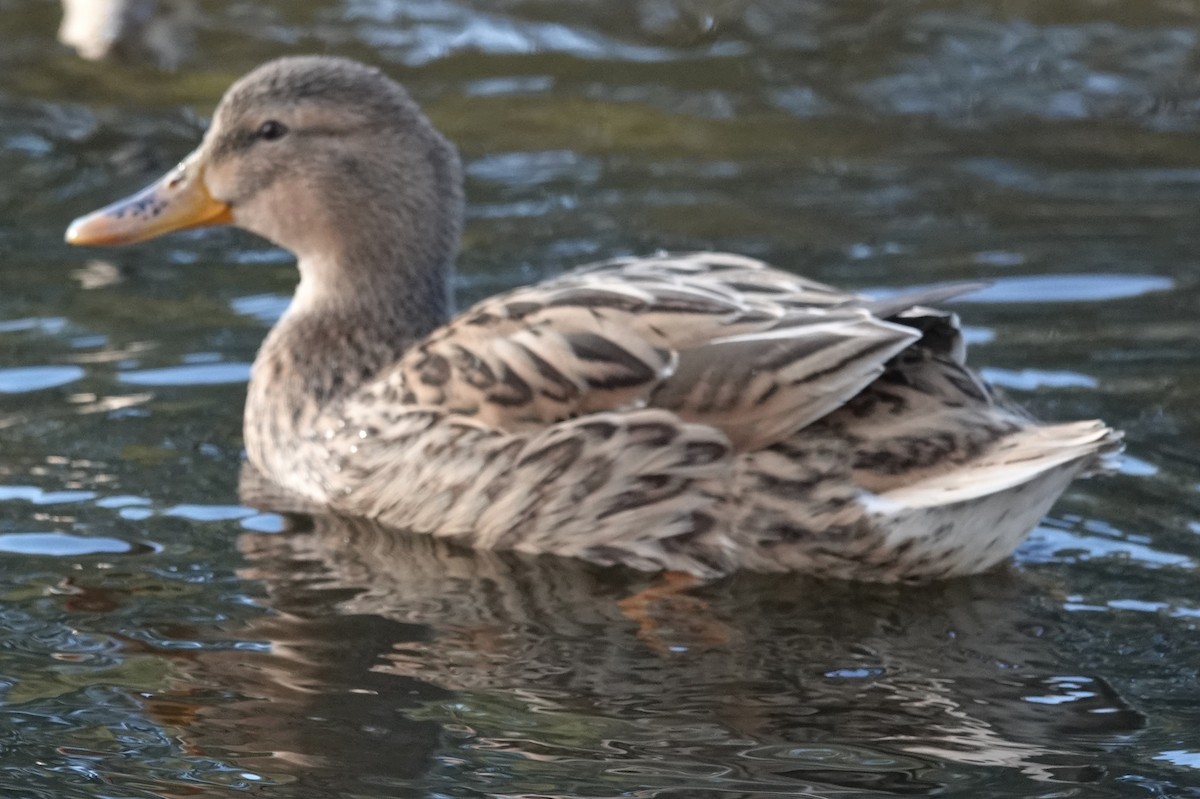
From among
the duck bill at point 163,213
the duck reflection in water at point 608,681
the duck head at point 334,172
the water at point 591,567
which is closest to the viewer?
the duck reflection in water at point 608,681

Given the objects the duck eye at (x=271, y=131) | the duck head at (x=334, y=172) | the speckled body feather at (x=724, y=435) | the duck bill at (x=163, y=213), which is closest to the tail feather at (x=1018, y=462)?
the speckled body feather at (x=724, y=435)

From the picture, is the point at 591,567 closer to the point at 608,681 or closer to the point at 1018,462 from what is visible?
the point at 608,681

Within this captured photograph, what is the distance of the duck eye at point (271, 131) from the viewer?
7691mm

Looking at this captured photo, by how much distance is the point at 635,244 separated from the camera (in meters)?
9.57

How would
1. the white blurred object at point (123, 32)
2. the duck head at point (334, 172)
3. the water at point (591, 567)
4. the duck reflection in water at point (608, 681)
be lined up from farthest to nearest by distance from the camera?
the white blurred object at point (123, 32) < the duck head at point (334, 172) < the water at point (591, 567) < the duck reflection in water at point (608, 681)

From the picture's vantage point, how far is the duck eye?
25.2ft

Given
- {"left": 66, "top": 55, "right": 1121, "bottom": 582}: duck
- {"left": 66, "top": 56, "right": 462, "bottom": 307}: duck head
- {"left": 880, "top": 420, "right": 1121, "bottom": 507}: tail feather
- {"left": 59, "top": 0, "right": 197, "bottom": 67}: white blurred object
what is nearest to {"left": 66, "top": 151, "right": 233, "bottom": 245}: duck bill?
{"left": 66, "top": 56, "right": 462, "bottom": 307}: duck head

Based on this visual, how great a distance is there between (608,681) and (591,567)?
989 millimetres

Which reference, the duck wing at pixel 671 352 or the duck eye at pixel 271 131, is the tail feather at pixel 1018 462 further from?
the duck eye at pixel 271 131

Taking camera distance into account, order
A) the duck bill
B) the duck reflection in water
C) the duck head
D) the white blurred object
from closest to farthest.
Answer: the duck reflection in water
the duck head
the duck bill
the white blurred object

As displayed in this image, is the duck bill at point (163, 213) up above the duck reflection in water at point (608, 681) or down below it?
above

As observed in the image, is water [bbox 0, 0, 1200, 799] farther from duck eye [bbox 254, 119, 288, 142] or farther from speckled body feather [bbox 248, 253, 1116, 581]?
duck eye [bbox 254, 119, 288, 142]

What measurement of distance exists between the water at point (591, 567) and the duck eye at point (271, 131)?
3.33 feet

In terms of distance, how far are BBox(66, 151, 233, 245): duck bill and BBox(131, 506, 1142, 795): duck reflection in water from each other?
4.92ft
